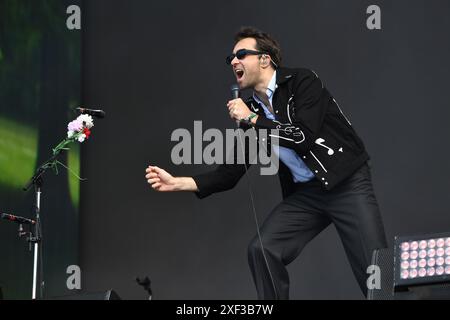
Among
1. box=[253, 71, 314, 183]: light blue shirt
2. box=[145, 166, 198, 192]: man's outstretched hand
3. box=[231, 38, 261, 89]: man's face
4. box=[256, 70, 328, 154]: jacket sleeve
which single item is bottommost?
box=[145, 166, 198, 192]: man's outstretched hand

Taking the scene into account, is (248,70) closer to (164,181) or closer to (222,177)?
(222,177)

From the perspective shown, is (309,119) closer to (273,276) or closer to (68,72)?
(273,276)

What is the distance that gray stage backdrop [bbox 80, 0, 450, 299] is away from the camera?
505 centimetres

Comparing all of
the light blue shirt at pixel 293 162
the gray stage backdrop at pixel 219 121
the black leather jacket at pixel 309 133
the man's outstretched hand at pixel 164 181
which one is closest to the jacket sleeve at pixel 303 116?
the black leather jacket at pixel 309 133

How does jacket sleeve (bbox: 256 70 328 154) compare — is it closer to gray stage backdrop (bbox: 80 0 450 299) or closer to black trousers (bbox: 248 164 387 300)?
black trousers (bbox: 248 164 387 300)

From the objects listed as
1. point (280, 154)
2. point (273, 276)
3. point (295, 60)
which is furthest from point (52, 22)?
point (273, 276)

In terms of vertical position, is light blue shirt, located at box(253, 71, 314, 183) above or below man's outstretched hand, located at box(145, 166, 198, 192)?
above

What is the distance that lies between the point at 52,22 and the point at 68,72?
37 centimetres

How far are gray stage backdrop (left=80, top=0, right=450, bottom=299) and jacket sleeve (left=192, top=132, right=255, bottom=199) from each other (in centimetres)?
143

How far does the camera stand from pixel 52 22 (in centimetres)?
497

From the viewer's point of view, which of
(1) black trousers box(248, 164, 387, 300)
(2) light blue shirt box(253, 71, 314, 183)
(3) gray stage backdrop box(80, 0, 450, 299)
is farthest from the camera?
(3) gray stage backdrop box(80, 0, 450, 299)

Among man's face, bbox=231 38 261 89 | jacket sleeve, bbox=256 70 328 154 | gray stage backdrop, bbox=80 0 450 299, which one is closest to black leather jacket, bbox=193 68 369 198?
jacket sleeve, bbox=256 70 328 154

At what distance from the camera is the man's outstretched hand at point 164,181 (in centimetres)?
342

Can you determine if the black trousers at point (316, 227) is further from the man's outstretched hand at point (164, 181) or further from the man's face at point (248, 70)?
the man's face at point (248, 70)
